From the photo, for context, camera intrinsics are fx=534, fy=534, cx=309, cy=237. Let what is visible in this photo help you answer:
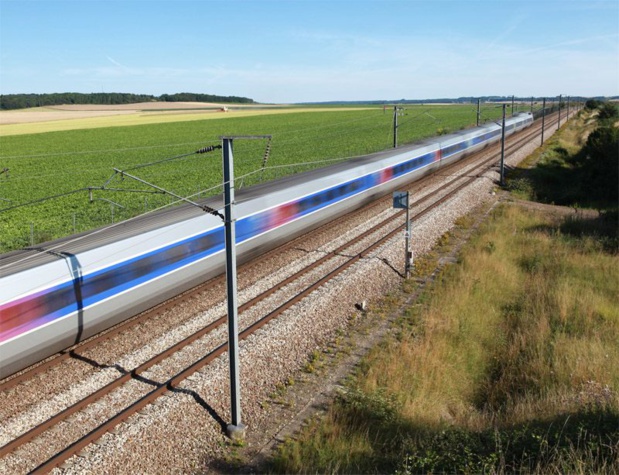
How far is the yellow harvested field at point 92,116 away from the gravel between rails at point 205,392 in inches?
3366

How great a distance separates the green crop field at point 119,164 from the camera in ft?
96.6

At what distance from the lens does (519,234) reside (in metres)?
24.1

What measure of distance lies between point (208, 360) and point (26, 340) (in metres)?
3.82

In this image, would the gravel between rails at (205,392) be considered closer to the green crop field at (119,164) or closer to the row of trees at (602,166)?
the green crop field at (119,164)

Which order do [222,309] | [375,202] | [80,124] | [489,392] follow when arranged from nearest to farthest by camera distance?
1. [489,392]
2. [222,309]
3. [375,202]
4. [80,124]

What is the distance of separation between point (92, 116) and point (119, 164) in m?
77.7

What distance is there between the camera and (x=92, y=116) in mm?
122938

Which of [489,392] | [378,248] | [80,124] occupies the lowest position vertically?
[489,392]

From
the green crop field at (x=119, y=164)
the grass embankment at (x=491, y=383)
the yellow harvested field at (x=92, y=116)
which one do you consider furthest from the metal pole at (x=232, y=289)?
the yellow harvested field at (x=92, y=116)

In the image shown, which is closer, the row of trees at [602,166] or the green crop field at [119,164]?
the green crop field at [119,164]

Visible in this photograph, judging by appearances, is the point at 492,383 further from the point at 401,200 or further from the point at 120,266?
the point at 120,266

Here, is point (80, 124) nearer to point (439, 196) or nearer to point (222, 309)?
point (439, 196)

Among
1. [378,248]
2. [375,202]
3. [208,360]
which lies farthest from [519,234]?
[208,360]

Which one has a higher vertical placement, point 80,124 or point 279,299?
point 80,124
